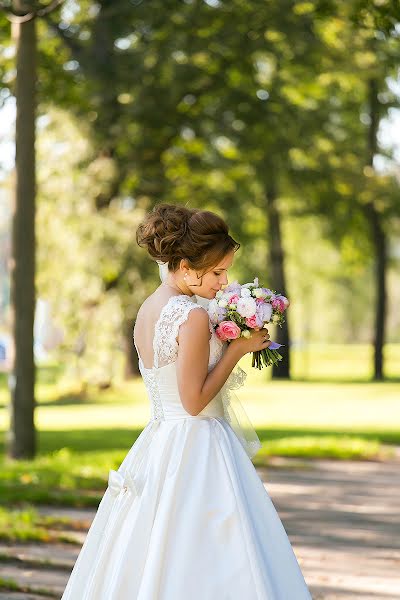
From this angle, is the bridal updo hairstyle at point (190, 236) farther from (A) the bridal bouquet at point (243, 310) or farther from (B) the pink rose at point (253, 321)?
(B) the pink rose at point (253, 321)

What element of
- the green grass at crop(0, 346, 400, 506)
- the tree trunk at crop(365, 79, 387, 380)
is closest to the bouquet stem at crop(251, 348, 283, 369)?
the green grass at crop(0, 346, 400, 506)

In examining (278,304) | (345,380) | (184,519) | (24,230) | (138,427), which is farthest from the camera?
(345,380)

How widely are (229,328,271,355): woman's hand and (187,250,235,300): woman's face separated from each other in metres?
0.23

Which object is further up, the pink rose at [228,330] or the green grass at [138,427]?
the pink rose at [228,330]

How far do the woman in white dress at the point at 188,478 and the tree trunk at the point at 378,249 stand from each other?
2690 cm

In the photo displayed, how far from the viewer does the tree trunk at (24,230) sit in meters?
11.8

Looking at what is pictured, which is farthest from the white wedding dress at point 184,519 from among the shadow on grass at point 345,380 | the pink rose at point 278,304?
the shadow on grass at point 345,380

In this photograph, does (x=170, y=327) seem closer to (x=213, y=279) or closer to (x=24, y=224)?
(x=213, y=279)

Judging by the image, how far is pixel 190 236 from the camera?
4.14 meters

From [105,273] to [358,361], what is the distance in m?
27.6

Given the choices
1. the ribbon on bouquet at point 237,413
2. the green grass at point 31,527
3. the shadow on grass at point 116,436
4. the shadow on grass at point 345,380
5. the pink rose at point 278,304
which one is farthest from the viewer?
the shadow on grass at point 345,380

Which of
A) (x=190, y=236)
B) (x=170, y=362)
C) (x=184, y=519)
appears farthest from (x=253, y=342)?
(x=184, y=519)

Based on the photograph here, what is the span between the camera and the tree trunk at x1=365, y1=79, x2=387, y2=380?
31.4m

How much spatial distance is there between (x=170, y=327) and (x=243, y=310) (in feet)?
0.89
